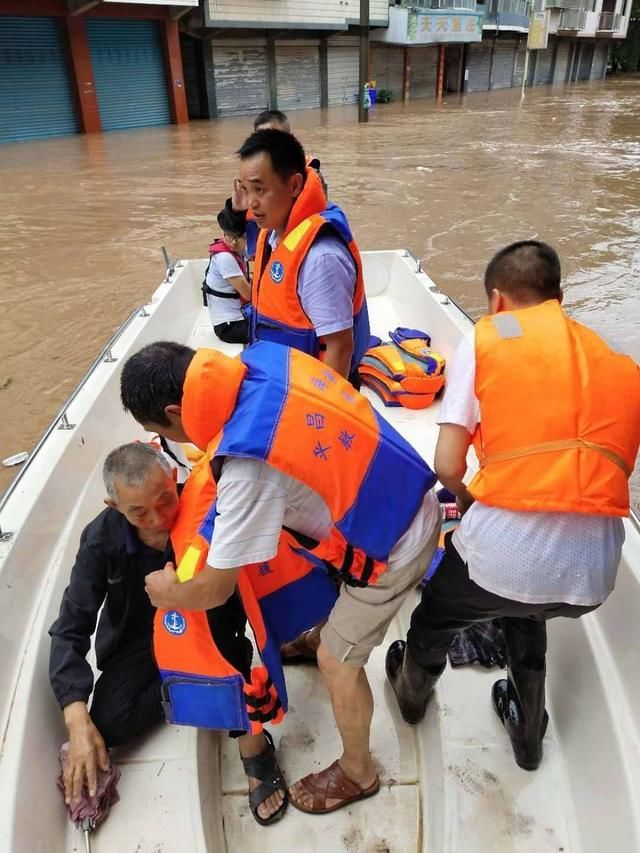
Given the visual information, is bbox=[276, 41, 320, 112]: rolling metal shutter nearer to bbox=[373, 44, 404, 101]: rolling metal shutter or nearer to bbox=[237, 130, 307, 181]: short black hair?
bbox=[373, 44, 404, 101]: rolling metal shutter

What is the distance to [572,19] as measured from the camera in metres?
30.5

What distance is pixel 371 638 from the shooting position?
136 centimetres

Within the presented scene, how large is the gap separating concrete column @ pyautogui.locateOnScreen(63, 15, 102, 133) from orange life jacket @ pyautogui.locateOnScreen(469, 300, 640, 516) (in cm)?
1658

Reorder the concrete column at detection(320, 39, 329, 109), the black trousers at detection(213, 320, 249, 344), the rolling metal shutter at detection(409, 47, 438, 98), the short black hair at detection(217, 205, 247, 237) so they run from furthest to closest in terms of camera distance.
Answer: the rolling metal shutter at detection(409, 47, 438, 98) → the concrete column at detection(320, 39, 329, 109) → the black trousers at detection(213, 320, 249, 344) → the short black hair at detection(217, 205, 247, 237)

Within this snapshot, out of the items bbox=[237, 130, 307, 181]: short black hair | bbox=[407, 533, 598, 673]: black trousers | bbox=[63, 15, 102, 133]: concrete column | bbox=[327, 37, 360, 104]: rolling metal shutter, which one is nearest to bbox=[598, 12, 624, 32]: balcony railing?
bbox=[327, 37, 360, 104]: rolling metal shutter

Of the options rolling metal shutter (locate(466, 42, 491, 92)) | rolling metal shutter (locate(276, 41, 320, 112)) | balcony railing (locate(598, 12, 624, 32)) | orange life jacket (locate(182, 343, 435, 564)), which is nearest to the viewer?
orange life jacket (locate(182, 343, 435, 564))

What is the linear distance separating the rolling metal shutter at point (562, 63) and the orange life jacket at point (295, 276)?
1478 inches

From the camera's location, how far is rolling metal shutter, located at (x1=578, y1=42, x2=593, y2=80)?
35.3 m

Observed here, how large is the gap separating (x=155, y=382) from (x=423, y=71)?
27276 millimetres

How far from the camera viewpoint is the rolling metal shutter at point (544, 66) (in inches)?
1220

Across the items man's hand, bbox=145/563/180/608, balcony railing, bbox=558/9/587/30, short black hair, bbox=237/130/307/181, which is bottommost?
man's hand, bbox=145/563/180/608

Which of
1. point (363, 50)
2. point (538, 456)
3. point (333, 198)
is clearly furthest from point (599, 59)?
point (538, 456)

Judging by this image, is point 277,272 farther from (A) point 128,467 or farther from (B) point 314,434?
(B) point 314,434

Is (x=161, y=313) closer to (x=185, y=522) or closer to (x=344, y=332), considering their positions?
(x=344, y=332)
